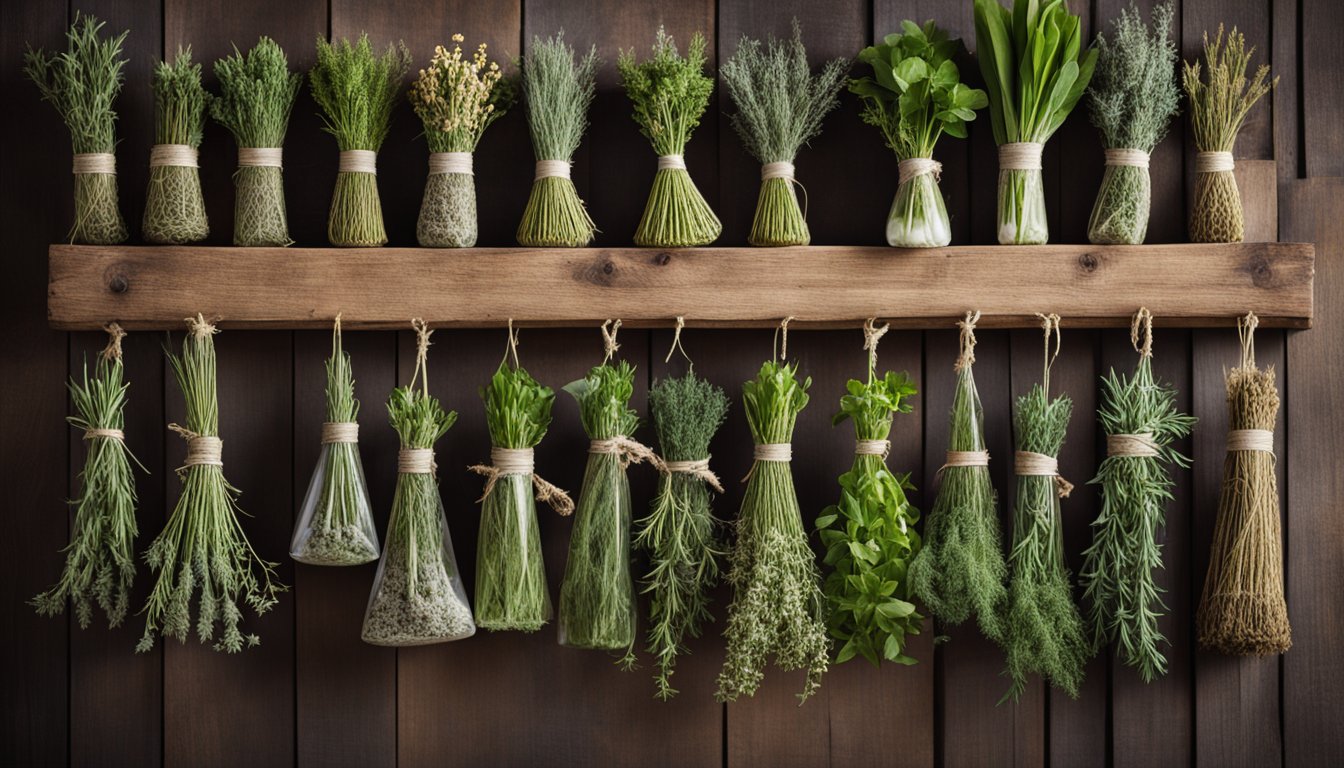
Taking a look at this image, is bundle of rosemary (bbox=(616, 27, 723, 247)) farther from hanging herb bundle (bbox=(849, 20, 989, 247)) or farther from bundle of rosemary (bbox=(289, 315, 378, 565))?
bundle of rosemary (bbox=(289, 315, 378, 565))

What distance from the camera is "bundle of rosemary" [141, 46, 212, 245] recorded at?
6.82ft

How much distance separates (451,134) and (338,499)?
2.37 feet

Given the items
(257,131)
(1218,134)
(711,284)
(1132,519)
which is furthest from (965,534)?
(257,131)

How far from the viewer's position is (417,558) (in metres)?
2.02

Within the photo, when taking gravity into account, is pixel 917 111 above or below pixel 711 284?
above

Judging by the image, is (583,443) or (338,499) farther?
(583,443)

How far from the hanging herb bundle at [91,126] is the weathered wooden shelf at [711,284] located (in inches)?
2.5

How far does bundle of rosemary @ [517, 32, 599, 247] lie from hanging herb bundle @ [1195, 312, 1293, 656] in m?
1.31

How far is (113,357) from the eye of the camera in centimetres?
212

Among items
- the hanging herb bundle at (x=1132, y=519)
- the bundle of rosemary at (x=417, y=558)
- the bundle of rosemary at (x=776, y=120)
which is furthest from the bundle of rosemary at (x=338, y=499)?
the hanging herb bundle at (x=1132, y=519)

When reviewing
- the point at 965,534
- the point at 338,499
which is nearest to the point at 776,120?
the point at 965,534

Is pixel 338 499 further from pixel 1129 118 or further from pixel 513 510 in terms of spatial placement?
pixel 1129 118

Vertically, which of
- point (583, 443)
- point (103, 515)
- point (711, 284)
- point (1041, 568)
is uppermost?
point (711, 284)

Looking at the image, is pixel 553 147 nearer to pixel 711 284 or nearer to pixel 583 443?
pixel 711 284
